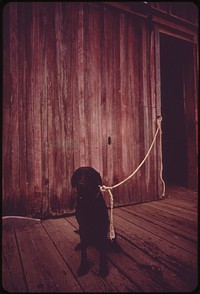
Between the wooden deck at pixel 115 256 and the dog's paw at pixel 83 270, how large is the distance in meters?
0.04

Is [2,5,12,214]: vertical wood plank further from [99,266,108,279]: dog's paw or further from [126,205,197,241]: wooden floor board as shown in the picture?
[126,205,197,241]: wooden floor board

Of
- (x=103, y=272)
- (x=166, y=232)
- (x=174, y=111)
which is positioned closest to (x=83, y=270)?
(x=103, y=272)

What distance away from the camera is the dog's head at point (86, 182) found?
1935 mm

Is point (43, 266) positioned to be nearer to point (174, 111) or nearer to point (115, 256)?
point (115, 256)

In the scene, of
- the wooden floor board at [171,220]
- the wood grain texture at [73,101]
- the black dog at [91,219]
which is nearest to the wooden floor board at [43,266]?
the black dog at [91,219]

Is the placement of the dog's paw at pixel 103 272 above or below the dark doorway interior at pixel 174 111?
below

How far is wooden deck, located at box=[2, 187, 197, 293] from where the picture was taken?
1.54 meters

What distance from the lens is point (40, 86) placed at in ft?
9.97

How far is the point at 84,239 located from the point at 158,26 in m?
4.24

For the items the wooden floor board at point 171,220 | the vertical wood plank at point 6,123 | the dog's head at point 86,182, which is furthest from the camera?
the vertical wood plank at point 6,123

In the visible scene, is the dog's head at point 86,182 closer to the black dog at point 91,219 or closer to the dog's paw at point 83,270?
the black dog at point 91,219

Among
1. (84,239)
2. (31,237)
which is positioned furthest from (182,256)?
(31,237)

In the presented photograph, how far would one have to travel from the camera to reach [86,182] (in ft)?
6.46

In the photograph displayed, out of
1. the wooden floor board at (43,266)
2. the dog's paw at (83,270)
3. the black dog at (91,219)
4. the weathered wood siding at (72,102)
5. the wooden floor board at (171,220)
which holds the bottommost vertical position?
the wooden floor board at (171,220)
